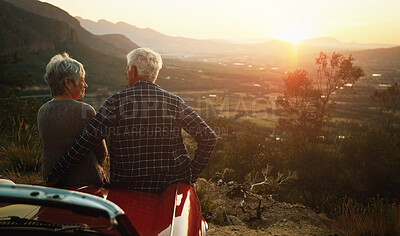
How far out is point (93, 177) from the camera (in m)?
2.18

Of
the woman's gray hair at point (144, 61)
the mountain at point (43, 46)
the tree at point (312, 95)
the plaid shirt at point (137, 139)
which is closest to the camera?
the plaid shirt at point (137, 139)

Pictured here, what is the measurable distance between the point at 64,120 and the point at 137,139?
60 cm

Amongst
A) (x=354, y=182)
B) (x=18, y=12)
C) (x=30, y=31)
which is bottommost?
(x=354, y=182)

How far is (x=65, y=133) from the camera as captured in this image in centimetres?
213

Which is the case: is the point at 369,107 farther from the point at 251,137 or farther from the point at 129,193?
the point at 129,193

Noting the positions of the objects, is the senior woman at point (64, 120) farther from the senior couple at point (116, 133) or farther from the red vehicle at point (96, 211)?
Answer: the red vehicle at point (96, 211)

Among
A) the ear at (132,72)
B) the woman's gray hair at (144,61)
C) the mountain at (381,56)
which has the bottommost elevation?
the ear at (132,72)

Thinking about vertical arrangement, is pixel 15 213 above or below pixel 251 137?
above

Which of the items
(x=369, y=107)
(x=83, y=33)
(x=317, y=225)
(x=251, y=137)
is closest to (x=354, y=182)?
(x=251, y=137)

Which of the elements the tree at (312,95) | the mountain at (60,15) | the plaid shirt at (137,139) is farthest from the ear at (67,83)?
the mountain at (60,15)

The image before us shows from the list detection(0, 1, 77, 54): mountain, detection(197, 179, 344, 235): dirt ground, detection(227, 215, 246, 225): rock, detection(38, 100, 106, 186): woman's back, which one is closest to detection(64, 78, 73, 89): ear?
detection(38, 100, 106, 186): woman's back

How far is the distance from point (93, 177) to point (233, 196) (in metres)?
3.93

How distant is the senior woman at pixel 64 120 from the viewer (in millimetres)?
2100

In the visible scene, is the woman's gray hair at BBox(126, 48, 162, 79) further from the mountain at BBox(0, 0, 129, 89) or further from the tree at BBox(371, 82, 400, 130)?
the mountain at BBox(0, 0, 129, 89)
